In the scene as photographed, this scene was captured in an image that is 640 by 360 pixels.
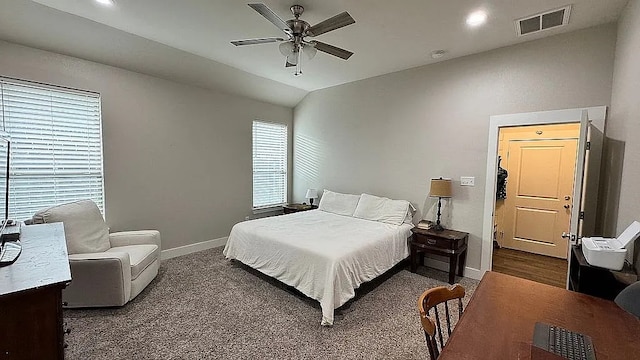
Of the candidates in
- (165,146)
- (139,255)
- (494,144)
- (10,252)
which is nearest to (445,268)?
(494,144)

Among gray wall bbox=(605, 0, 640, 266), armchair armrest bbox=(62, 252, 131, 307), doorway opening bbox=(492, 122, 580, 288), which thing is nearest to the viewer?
gray wall bbox=(605, 0, 640, 266)

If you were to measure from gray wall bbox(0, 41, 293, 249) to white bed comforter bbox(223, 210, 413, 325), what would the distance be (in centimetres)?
120

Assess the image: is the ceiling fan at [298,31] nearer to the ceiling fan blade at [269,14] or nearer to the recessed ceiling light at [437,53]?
the ceiling fan blade at [269,14]

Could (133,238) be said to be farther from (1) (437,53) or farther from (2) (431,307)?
(1) (437,53)

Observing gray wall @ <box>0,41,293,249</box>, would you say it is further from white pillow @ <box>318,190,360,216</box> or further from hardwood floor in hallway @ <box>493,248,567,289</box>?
hardwood floor in hallway @ <box>493,248,567,289</box>

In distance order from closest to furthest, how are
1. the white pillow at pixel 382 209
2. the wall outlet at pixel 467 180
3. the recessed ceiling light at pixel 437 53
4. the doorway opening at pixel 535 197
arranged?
the recessed ceiling light at pixel 437 53 → the wall outlet at pixel 467 180 → the white pillow at pixel 382 209 → the doorway opening at pixel 535 197

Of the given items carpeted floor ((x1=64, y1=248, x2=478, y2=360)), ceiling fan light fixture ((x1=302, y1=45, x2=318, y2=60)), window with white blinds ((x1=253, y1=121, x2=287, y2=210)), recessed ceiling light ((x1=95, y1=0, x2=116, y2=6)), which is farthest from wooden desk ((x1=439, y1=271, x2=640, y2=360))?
window with white blinds ((x1=253, y1=121, x2=287, y2=210))

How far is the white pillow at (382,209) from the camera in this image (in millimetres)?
3777

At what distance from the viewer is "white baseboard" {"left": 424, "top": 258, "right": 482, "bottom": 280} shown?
3439 millimetres

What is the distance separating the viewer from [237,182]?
16.0 ft

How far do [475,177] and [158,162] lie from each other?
436 centimetres

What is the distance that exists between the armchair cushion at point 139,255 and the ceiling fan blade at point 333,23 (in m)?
2.86

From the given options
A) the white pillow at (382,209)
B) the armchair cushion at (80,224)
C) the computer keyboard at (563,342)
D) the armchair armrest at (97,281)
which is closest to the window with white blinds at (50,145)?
the armchair cushion at (80,224)

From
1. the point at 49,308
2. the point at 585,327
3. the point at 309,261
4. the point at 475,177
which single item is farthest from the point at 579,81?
the point at 49,308
